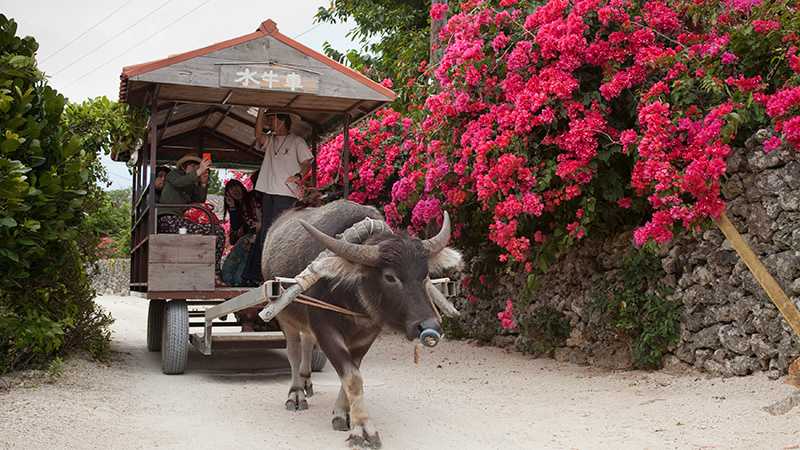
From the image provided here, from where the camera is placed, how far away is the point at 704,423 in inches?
193

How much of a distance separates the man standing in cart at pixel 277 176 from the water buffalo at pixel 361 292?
6.46ft

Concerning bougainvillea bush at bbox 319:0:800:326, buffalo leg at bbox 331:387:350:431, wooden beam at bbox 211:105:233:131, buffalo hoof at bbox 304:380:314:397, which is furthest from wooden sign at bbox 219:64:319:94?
buffalo leg at bbox 331:387:350:431

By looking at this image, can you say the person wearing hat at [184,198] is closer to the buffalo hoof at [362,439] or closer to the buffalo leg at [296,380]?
the buffalo leg at [296,380]

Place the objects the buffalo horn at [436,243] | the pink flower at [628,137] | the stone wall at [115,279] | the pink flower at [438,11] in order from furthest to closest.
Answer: the stone wall at [115,279] → the pink flower at [438,11] → the pink flower at [628,137] → the buffalo horn at [436,243]

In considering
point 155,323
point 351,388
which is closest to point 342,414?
point 351,388

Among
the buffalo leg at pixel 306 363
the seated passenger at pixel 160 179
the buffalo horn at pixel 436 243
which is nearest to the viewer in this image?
the buffalo horn at pixel 436 243

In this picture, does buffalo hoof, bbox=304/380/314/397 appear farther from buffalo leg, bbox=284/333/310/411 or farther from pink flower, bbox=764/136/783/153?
pink flower, bbox=764/136/783/153

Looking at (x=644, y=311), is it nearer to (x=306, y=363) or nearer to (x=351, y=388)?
(x=306, y=363)

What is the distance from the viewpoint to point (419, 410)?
5.68 meters

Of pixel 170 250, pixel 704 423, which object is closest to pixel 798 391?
pixel 704 423

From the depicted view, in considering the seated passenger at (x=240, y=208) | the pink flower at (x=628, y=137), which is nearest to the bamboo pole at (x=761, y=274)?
the pink flower at (x=628, y=137)

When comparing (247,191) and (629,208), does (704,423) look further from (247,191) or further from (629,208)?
(247,191)

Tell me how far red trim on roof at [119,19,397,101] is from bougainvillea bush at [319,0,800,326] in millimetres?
878

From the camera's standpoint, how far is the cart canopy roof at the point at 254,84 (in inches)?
263
